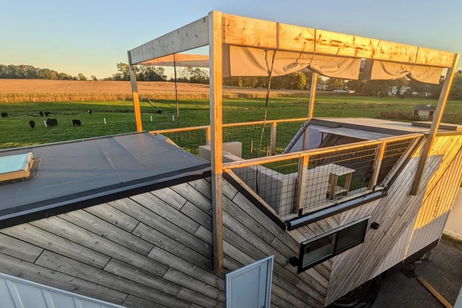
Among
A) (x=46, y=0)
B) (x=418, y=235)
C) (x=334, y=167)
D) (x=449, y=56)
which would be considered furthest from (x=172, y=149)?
(x=46, y=0)

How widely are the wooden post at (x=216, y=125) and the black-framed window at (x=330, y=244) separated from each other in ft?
4.71

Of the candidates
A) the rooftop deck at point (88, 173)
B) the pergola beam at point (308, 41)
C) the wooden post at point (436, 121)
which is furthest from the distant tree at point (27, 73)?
the wooden post at point (436, 121)

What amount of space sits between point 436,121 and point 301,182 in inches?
113

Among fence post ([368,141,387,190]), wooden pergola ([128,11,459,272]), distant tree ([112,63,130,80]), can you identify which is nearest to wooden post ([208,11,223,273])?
wooden pergola ([128,11,459,272])

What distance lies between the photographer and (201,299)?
2.36 metres

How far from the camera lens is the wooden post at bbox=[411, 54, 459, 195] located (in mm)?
3283

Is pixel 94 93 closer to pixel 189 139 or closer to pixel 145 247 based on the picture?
pixel 189 139

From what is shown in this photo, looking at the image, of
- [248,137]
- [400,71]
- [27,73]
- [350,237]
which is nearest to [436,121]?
[400,71]

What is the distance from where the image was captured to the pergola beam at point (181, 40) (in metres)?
1.58

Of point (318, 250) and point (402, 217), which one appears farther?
point (402, 217)

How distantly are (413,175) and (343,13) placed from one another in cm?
409

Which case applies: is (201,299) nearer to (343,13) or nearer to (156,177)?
(156,177)

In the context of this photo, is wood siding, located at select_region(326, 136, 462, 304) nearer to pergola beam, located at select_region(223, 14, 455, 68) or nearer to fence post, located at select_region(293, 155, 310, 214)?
fence post, located at select_region(293, 155, 310, 214)

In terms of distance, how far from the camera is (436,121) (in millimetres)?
3564
